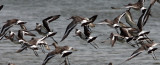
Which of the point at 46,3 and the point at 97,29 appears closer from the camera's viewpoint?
the point at 97,29

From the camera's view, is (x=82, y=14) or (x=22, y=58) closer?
(x=22, y=58)

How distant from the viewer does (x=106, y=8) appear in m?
27.2

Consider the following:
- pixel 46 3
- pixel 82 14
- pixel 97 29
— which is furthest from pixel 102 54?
pixel 46 3

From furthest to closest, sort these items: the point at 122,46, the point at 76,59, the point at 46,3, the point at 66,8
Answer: the point at 46,3
the point at 66,8
the point at 122,46
the point at 76,59

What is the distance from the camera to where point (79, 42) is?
20047 millimetres

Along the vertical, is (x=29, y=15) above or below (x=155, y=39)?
below

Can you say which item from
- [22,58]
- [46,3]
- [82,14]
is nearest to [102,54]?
[22,58]

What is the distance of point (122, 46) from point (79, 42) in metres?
1.56

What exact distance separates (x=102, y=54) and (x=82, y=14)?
803 cm

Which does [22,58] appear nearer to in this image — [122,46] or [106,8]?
[122,46]

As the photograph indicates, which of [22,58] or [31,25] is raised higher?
[22,58]

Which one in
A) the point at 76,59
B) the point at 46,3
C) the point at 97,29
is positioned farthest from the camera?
the point at 46,3

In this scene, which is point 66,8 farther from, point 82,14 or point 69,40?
point 69,40

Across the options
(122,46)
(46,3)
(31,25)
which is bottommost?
(46,3)
